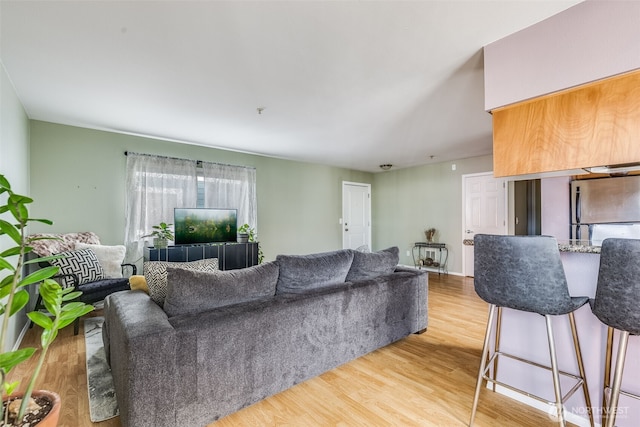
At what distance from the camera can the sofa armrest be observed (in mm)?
1401

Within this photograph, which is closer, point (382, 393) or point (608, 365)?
point (608, 365)

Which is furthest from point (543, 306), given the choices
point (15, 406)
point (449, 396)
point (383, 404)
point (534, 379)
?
point (15, 406)

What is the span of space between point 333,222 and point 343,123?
133 inches

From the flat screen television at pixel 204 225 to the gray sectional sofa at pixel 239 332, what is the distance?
7.57 ft

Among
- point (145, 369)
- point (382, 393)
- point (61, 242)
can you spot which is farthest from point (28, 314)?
point (61, 242)

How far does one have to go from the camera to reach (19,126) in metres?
2.92

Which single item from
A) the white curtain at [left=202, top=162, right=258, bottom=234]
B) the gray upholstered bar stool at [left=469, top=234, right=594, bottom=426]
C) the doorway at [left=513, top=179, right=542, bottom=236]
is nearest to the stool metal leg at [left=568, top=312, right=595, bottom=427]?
the gray upholstered bar stool at [left=469, top=234, right=594, bottom=426]

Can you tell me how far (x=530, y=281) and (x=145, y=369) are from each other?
1901 mm

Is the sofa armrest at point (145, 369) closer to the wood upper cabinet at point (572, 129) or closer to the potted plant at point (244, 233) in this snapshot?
the wood upper cabinet at point (572, 129)

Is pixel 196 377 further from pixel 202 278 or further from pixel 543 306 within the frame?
pixel 543 306

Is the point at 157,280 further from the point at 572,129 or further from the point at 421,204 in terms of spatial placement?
the point at 421,204

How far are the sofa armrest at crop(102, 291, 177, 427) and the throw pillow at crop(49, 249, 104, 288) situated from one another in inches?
80.9

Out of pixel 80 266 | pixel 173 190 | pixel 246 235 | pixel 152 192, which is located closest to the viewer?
pixel 80 266

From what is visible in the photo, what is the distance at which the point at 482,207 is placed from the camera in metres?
5.54
